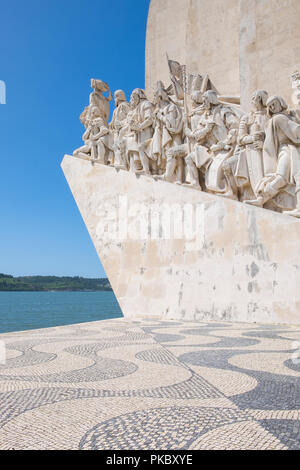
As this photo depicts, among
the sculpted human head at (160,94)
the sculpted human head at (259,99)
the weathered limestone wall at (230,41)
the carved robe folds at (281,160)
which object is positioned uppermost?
the weathered limestone wall at (230,41)

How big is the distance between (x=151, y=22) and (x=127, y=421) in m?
13.0

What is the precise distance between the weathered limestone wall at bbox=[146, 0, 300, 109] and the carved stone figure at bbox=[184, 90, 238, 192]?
1381 mm

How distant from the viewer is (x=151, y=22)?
485 inches

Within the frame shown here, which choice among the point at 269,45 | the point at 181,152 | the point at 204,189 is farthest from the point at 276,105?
the point at 269,45

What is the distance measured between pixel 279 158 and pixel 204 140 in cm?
156

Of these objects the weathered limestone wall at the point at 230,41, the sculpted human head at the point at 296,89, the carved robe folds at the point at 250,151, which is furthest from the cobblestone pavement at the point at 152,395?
the weathered limestone wall at the point at 230,41

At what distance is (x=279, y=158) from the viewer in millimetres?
5488

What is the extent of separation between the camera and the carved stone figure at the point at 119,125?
8.22m

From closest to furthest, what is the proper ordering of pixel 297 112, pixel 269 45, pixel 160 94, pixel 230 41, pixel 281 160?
1. pixel 281 160
2. pixel 297 112
3. pixel 269 45
4. pixel 160 94
5. pixel 230 41

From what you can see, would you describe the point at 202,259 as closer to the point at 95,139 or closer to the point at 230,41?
the point at 95,139

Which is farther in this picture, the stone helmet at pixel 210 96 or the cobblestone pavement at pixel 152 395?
the stone helmet at pixel 210 96

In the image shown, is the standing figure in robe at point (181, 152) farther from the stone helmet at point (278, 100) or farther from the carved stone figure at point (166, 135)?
the stone helmet at point (278, 100)

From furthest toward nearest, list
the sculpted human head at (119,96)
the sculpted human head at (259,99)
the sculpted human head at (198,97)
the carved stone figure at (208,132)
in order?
the sculpted human head at (119,96), the sculpted human head at (198,97), the carved stone figure at (208,132), the sculpted human head at (259,99)
